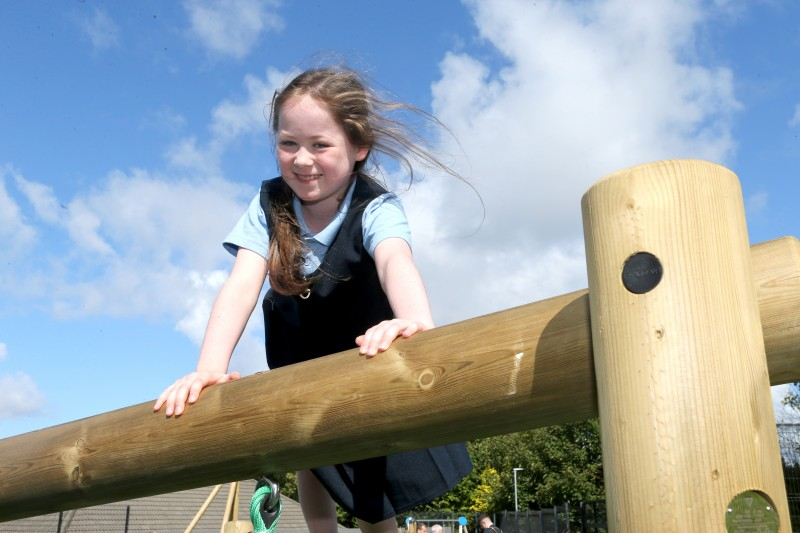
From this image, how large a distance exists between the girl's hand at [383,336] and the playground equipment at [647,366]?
26mm

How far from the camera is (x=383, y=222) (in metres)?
→ 2.53

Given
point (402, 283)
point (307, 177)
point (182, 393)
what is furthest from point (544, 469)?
point (182, 393)

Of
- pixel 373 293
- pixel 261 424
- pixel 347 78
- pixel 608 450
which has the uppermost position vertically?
pixel 347 78

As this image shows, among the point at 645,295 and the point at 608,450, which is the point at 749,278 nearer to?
the point at 645,295

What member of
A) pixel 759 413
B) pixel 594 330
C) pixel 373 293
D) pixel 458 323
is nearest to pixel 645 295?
pixel 594 330

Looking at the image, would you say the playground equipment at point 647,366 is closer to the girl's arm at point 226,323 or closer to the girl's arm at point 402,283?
the girl's arm at point 402,283

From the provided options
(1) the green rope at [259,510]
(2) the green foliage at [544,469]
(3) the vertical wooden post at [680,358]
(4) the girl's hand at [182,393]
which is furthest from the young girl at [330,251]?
(2) the green foliage at [544,469]

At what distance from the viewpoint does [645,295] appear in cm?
114

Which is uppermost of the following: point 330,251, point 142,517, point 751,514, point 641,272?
point 142,517

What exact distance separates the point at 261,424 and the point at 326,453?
147 mm

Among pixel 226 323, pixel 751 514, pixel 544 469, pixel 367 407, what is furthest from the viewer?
pixel 544 469

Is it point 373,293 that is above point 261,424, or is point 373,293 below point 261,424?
above

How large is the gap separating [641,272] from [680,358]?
0.13 meters

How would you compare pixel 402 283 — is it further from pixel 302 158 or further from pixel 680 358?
pixel 680 358
